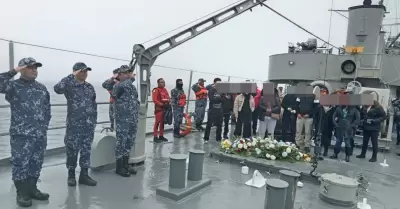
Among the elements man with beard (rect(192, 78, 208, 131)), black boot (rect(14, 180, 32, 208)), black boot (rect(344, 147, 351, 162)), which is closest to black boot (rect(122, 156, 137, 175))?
black boot (rect(14, 180, 32, 208))

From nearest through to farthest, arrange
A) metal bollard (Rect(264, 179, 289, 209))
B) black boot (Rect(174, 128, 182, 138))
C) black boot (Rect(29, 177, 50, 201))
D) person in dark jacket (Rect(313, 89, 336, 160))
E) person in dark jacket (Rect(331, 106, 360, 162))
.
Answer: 1. metal bollard (Rect(264, 179, 289, 209))
2. black boot (Rect(29, 177, 50, 201))
3. person in dark jacket (Rect(331, 106, 360, 162))
4. person in dark jacket (Rect(313, 89, 336, 160))
5. black boot (Rect(174, 128, 182, 138))

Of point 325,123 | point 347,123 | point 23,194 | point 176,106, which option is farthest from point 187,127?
point 23,194

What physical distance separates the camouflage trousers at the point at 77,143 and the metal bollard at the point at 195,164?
1.46 m

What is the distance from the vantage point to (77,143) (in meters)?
3.88

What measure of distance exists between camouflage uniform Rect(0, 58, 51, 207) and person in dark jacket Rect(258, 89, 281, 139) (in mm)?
5690

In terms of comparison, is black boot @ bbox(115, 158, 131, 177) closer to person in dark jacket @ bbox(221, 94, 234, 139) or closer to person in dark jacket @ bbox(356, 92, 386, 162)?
person in dark jacket @ bbox(221, 94, 234, 139)

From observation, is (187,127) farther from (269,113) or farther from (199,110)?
(269,113)

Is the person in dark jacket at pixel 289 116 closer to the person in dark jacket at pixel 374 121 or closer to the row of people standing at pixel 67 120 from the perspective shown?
the person in dark jacket at pixel 374 121

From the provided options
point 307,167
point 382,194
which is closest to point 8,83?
point 307,167

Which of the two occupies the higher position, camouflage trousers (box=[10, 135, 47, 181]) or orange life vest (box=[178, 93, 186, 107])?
orange life vest (box=[178, 93, 186, 107])

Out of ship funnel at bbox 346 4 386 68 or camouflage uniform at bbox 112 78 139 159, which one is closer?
camouflage uniform at bbox 112 78 139 159

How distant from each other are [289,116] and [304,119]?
0.41 meters

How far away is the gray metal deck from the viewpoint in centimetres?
357

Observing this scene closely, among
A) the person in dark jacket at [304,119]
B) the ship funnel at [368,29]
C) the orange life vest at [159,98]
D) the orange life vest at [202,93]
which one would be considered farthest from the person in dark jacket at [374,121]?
the ship funnel at [368,29]
